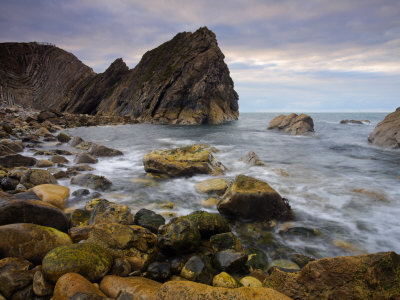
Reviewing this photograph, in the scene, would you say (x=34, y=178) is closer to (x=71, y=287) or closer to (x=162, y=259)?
(x=162, y=259)

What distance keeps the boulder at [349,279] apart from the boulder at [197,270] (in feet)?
3.16

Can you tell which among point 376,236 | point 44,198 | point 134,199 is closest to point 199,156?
point 134,199

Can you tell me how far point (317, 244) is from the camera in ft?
15.1

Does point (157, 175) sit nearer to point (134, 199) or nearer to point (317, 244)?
point (134, 199)

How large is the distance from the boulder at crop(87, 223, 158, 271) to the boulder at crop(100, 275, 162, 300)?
1.51ft

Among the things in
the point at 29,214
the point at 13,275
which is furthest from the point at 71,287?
the point at 29,214

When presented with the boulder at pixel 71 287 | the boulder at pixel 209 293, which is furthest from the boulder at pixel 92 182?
the boulder at pixel 209 293

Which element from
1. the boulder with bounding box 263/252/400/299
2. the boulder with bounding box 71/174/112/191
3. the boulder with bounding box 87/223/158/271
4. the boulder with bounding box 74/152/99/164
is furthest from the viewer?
the boulder with bounding box 74/152/99/164

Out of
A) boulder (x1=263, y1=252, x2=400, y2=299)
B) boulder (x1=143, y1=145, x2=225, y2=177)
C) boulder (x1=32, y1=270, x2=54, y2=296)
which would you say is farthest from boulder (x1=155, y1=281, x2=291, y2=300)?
boulder (x1=143, y1=145, x2=225, y2=177)

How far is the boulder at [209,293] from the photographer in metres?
2.18

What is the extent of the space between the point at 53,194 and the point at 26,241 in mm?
2913

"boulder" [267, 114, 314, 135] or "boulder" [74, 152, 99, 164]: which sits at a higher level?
"boulder" [267, 114, 314, 135]

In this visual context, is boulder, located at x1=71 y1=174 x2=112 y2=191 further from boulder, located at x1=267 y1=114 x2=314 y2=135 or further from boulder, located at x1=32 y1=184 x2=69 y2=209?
boulder, located at x1=267 y1=114 x2=314 y2=135

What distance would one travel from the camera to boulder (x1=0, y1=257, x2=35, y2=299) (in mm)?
2547
